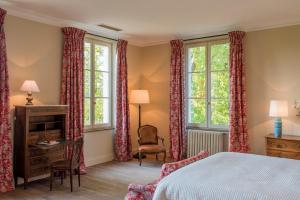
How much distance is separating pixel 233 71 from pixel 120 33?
8.44ft

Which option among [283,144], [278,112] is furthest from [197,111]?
[283,144]

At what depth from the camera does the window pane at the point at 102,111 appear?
587 cm

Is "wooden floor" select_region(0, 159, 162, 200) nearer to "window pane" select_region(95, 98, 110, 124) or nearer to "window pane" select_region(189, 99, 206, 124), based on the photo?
"window pane" select_region(95, 98, 110, 124)

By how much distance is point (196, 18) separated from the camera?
487 cm

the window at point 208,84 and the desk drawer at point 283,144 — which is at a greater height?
the window at point 208,84

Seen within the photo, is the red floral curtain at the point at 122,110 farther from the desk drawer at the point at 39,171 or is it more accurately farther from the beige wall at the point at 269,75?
the beige wall at the point at 269,75

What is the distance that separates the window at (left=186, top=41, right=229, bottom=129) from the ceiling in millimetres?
388

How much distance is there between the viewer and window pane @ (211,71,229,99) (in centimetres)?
568

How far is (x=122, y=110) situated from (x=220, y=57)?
2.43 meters

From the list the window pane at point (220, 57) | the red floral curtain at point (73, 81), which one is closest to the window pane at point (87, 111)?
the red floral curtain at point (73, 81)

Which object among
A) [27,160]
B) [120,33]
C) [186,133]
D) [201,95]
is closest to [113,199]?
[27,160]

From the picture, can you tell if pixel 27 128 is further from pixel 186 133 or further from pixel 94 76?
pixel 186 133

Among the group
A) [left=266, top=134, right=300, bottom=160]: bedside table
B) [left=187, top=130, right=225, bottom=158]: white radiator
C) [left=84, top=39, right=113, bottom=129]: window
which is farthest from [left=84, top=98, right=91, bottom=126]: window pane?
[left=266, top=134, right=300, bottom=160]: bedside table

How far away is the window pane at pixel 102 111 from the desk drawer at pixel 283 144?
334 centimetres
